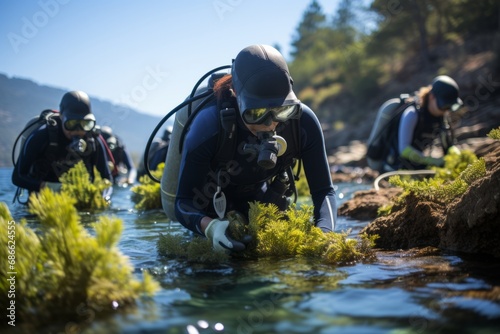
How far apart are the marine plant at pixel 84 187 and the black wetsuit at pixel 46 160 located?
0.26 metres

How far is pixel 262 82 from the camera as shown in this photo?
3898 mm

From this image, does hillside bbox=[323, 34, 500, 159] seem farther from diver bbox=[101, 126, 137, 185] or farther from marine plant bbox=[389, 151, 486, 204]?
marine plant bbox=[389, 151, 486, 204]

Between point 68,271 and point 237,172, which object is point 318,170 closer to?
point 237,172

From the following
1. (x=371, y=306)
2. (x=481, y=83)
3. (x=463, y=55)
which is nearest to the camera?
(x=371, y=306)

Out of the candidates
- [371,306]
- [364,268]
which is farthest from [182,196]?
[371,306]

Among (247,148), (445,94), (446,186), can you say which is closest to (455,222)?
(446,186)

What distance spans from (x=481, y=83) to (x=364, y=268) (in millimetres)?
25704

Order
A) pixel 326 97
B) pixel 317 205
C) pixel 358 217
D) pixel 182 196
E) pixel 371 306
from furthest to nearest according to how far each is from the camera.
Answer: pixel 326 97 < pixel 358 217 < pixel 317 205 < pixel 182 196 < pixel 371 306

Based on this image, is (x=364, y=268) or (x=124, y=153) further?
(x=124, y=153)

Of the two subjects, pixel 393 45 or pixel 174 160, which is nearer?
pixel 174 160

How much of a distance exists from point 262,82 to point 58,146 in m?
5.17

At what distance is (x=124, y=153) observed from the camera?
13.6 meters

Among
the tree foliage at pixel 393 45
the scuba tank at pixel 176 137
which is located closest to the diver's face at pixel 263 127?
the scuba tank at pixel 176 137

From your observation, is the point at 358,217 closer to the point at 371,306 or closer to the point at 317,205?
the point at 317,205
